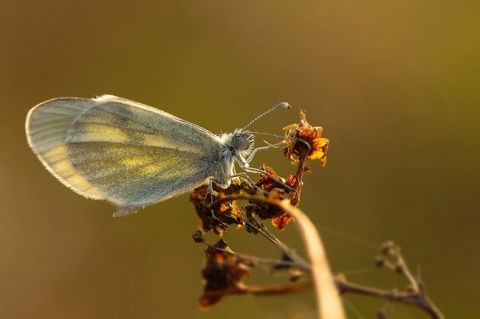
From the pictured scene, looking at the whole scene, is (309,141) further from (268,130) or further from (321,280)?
(268,130)

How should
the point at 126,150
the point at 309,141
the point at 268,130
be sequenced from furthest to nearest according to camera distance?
the point at 268,130 < the point at 126,150 < the point at 309,141

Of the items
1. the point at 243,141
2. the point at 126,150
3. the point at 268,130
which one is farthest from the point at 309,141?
the point at 268,130

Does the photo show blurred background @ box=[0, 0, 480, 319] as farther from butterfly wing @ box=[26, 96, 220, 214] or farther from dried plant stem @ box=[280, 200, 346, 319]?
dried plant stem @ box=[280, 200, 346, 319]

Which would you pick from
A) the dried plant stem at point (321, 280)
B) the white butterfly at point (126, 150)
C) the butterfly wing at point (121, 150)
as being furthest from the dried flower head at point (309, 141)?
the dried plant stem at point (321, 280)

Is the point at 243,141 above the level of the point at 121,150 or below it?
above

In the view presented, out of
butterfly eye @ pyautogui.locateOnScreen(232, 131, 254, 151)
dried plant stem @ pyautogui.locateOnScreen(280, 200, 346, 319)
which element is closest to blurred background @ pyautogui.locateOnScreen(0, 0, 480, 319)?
butterfly eye @ pyautogui.locateOnScreen(232, 131, 254, 151)

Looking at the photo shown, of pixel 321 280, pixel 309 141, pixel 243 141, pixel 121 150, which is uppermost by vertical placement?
pixel 243 141

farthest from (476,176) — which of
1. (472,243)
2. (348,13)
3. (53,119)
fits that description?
(53,119)
